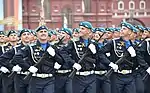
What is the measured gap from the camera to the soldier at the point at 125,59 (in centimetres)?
924

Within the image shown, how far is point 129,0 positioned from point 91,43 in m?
62.0

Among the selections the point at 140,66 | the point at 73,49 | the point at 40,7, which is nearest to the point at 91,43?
the point at 73,49

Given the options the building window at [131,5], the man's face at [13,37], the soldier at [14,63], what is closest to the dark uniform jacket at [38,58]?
the soldier at [14,63]

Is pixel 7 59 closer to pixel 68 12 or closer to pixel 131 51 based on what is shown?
pixel 131 51

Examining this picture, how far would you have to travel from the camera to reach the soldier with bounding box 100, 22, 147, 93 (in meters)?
9.24

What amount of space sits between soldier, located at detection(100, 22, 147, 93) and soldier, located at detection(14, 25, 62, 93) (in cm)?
133

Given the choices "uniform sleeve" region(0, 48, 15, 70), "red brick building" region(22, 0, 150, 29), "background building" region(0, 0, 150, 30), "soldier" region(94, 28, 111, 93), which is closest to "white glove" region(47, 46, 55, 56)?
"soldier" region(94, 28, 111, 93)

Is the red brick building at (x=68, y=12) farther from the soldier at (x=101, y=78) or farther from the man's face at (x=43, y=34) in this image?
the man's face at (x=43, y=34)

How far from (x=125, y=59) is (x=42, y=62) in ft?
5.95

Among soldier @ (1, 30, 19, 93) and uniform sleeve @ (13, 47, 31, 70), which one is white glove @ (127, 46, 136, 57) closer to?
uniform sleeve @ (13, 47, 31, 70)

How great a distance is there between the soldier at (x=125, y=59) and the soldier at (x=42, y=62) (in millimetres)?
1331

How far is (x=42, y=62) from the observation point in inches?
343

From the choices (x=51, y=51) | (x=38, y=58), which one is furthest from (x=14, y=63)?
(x=51, y=51)

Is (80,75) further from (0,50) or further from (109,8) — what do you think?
(109,8)
